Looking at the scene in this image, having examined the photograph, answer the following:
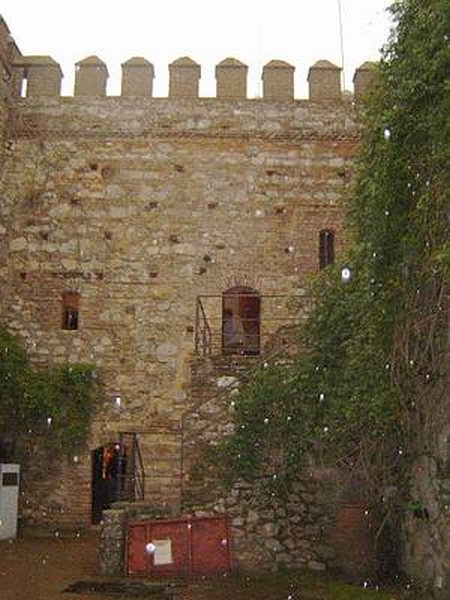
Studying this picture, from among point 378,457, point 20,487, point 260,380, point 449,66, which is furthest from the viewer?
point 20,487

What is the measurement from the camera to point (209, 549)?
32.9 feet

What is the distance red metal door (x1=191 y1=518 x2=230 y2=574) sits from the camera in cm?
1002

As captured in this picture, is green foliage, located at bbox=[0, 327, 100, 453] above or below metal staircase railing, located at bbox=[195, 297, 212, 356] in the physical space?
below

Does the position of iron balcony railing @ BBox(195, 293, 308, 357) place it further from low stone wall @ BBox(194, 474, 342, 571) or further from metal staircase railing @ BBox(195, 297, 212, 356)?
low stone wall @ BBox(194, 474, 342, 571)

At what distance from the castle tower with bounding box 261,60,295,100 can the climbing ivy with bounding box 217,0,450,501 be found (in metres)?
6.01

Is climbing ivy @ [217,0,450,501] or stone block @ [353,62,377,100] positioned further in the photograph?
stone block @ [353,62,377,100]

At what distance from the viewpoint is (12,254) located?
15.3 metres

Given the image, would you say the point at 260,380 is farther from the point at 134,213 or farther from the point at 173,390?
the point at 134,213

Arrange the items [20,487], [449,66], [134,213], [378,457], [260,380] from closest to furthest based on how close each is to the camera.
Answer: [449,66] < [378,457] < [260,380] < [20,487] < [134,213]

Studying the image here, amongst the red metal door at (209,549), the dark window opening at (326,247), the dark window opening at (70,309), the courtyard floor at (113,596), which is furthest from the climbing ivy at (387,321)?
the dark window opening at (70,309)

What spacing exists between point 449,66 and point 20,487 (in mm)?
10503

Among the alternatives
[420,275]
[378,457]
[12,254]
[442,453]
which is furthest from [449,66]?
[12,254]

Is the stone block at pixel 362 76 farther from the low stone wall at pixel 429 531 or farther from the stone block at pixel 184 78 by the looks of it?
the low stone wall at pixel 429 531

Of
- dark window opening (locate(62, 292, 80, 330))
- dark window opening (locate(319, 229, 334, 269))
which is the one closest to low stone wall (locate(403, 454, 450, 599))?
dark window opening (locate(319, 229, 334, 269))
